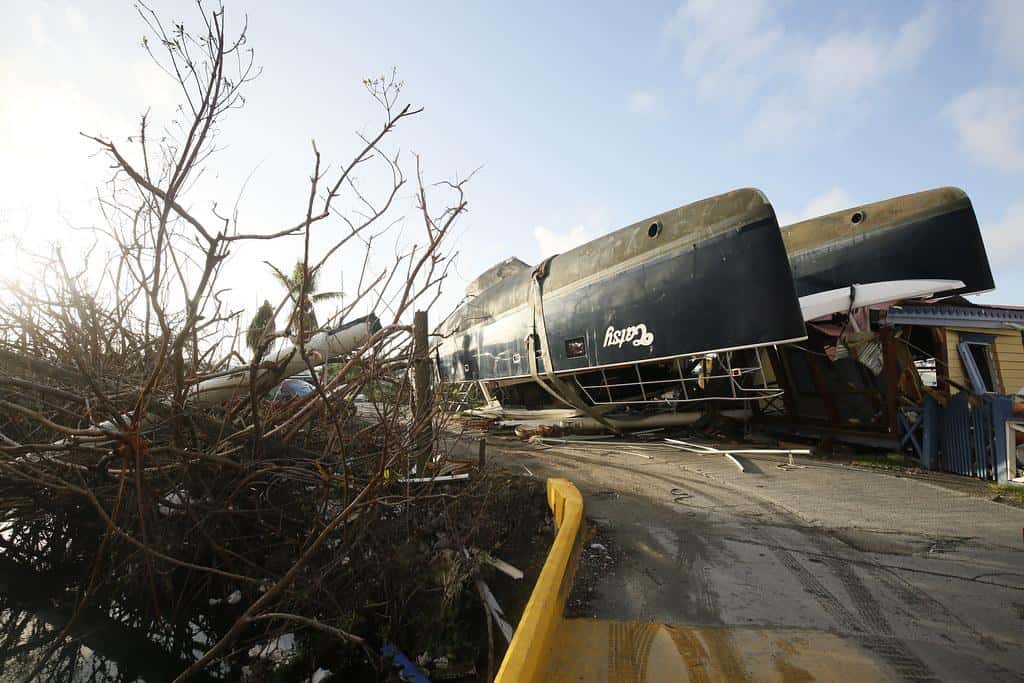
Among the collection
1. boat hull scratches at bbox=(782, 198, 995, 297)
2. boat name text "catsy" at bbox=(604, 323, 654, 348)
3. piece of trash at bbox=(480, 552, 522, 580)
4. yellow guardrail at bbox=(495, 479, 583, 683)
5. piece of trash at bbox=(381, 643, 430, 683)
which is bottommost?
piece of trash at bbox=(381, 643, 430, 683)

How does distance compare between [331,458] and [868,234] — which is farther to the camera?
[868,234]

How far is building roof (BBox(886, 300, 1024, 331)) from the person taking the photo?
334 inches

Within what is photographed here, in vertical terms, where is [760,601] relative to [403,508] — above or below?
below

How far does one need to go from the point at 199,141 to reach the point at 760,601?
3851mm

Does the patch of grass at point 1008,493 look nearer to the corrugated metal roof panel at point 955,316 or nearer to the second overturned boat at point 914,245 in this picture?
the corrugated metal roof panel at point 955,316

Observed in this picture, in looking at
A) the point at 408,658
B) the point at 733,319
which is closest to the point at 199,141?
the point at 408,658

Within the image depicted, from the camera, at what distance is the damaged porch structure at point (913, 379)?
733cm

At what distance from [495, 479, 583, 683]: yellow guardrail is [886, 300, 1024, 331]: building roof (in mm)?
A: 7376

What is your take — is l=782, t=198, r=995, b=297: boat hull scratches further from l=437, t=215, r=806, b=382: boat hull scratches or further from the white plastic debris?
the white plastic debris

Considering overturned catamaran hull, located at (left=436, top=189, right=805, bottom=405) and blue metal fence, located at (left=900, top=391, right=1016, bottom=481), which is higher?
overturned catamaran hull, located at (left=436, top=189, right=805, bottom=405)

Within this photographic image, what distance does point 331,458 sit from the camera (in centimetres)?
444

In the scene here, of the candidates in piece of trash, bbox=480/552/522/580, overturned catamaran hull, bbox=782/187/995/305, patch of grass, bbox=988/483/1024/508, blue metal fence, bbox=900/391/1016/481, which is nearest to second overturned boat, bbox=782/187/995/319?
overturned catamaran hull, bbox=782/187/995/305

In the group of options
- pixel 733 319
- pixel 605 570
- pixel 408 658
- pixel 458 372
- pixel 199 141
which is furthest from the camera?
pixel 458 372

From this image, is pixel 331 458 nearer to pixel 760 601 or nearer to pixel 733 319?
pixel 760 601
